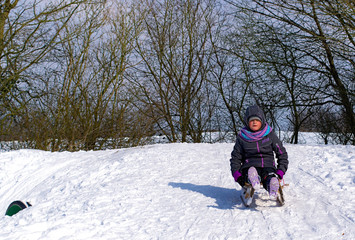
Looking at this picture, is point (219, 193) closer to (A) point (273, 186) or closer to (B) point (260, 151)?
(B) point (260, 151)

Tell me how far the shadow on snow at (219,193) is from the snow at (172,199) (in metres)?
0.01

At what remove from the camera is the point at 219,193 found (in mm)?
5301

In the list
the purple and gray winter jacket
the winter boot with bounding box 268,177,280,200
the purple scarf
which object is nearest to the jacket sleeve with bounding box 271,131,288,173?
the purple and gray winter jacket

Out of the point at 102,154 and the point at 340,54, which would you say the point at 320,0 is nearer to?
the point at 340,54

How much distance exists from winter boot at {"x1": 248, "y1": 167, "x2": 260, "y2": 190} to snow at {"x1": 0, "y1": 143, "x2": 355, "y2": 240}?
356 millimetres

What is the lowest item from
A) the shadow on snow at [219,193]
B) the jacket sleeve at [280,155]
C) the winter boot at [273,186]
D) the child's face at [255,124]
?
the shadow on snow at [219,193]

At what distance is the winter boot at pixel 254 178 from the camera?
4.29m

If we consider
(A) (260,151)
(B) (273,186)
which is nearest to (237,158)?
(A) (260,151)

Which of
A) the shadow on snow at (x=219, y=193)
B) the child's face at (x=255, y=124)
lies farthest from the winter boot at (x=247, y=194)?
the child's face at (x=255, y=124)

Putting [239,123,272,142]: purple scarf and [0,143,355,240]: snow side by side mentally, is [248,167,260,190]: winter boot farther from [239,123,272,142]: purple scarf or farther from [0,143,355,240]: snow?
[239,123,272,142]: purple scarf

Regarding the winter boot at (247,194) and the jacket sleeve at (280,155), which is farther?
the jacket sleeve at (280,155)

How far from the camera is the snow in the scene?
3867mm

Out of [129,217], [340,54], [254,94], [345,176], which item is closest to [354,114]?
[340,54]

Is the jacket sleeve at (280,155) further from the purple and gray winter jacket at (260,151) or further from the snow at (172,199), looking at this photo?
the snow at (172,199)
